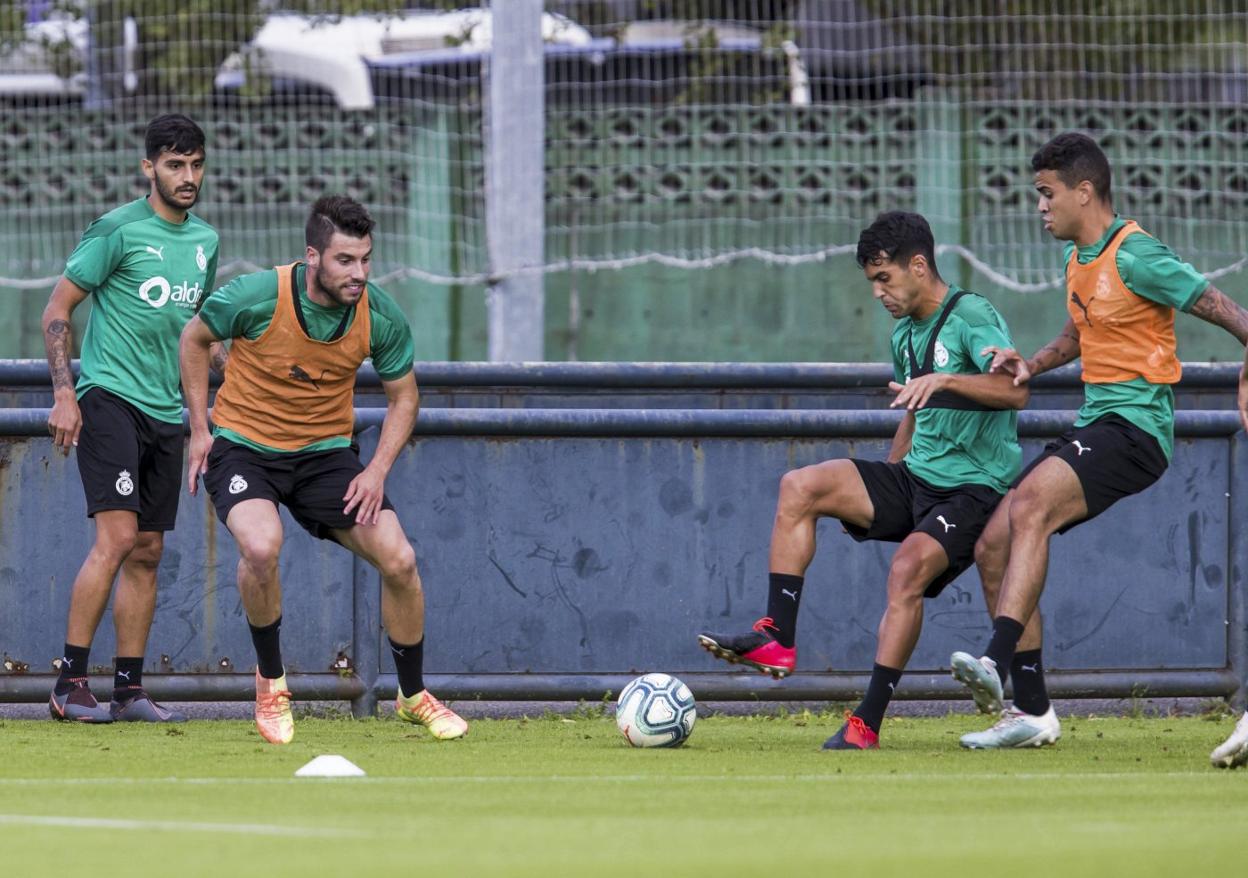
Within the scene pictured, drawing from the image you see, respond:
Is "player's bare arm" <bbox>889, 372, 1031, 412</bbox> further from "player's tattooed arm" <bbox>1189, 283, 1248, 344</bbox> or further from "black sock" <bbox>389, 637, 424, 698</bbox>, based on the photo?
"black sock" <bbox>389, 637, 424, 698</bbox>

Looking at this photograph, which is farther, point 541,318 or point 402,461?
point 541,318

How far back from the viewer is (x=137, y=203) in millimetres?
8328

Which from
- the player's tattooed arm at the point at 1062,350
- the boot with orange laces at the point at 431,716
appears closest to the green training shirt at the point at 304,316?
the boot with orange laces at the point at 431,716

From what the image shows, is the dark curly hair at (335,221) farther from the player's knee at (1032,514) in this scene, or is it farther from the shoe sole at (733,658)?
the player's knee at (1032,514)

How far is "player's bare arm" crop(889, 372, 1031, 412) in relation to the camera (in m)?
7.19

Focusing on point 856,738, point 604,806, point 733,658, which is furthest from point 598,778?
point 856,738

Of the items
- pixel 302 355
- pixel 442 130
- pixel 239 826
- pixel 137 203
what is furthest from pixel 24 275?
pixel 239 826

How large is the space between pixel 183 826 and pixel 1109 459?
3620mm

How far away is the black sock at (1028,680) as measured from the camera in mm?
7531

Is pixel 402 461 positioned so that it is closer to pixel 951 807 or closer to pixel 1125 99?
pixel 951 807

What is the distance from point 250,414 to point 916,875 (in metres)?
4.12

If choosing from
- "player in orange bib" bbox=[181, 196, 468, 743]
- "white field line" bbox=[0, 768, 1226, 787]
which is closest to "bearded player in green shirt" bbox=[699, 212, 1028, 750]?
"white field line" bbox=[0, 768, 1226, 787]

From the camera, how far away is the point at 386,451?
7.74 meters

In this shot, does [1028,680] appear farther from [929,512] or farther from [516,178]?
[516,178]
